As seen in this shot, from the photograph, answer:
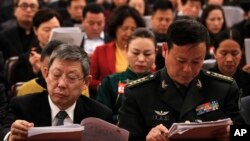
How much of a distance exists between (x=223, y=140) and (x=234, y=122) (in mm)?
329

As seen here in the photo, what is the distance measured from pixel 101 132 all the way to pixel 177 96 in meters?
0.46

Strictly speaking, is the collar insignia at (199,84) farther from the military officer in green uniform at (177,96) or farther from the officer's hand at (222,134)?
the officer's hand at (222,134)

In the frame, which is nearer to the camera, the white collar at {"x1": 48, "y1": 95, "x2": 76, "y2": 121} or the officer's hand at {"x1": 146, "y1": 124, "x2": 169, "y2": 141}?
the officer's hand at {"x1": 146, "y1": 124, "x2": 169, "y2": 141}

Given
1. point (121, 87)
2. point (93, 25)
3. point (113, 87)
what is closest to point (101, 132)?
point (121, 87)

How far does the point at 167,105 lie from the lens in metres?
3.36

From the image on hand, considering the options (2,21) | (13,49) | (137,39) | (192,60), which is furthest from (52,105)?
(2,21)

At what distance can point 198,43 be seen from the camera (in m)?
3.21

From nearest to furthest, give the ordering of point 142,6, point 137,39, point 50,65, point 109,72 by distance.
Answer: point 50,65 < point 137,39 < point 109,72 < point 142,6

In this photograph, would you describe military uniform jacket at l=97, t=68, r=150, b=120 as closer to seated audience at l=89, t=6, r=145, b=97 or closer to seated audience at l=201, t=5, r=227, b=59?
seated audience at l=89, t=6, r=145, b=97

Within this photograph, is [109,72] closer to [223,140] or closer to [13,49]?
[13,49]

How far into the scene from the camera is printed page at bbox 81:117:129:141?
3.14 metres

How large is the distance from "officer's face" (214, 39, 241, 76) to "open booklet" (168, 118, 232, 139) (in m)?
2.28

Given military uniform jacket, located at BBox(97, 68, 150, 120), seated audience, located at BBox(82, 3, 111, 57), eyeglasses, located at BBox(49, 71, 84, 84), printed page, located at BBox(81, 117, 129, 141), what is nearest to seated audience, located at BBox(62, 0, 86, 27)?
seated audience, located at BBox(82, 3, 111, 57)

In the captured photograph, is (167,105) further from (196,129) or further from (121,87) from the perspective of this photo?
(121,87)
